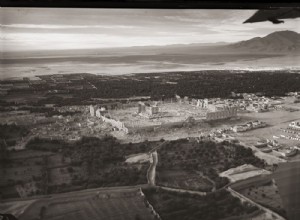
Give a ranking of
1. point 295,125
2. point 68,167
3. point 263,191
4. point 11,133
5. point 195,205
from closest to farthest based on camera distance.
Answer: point 11,133 → point 68,167 → point 195,205 → point 263,191 → point 295,125

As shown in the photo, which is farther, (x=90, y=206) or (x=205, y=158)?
(x=205, y=158)

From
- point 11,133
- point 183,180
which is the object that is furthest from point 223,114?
point 11,133

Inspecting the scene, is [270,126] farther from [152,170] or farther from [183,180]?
[152,170]

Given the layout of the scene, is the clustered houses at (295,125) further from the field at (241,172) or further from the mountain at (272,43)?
the mountain at (272,43)

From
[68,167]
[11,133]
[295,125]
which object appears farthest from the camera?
[295,125]

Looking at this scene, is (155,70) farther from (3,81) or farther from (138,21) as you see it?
(3,81)

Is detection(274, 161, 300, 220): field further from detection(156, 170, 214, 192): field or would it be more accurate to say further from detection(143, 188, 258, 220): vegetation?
detection(156, 170, 214, 192): field
